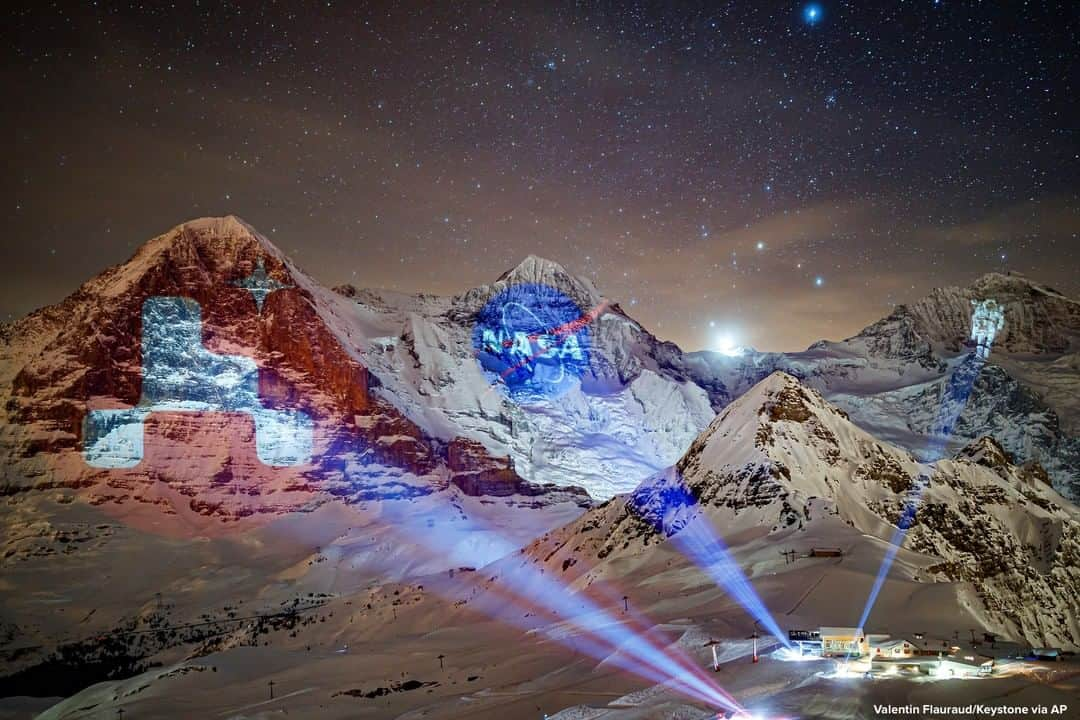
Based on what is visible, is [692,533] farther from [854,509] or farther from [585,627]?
[585,627]

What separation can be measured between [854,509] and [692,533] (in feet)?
61.7

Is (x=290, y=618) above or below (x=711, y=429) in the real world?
below

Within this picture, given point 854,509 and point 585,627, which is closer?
point 585,627

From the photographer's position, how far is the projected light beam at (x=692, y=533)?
258ft

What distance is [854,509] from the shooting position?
103500 millimetres

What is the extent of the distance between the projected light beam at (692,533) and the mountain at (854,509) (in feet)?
1.11

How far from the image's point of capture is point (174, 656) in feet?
579

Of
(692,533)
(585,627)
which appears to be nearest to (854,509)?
(692,533)

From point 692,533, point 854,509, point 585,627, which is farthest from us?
point 692,533

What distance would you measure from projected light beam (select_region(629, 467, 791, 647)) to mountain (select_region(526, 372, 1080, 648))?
337 millimetres

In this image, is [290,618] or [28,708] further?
[290,618]

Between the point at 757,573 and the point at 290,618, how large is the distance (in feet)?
410

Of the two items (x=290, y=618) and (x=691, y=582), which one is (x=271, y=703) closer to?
(x=691, y=582)

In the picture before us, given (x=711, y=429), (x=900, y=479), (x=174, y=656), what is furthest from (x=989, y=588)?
(x=174, y=656)
